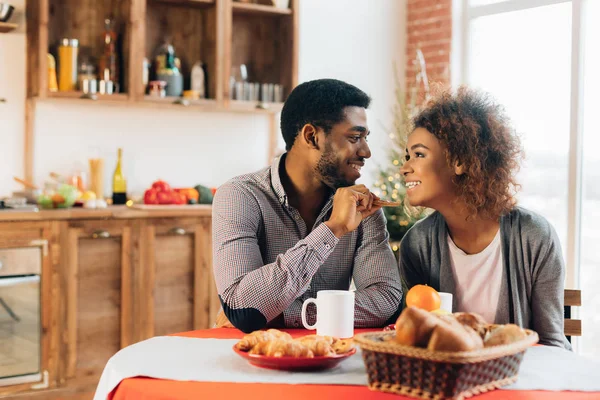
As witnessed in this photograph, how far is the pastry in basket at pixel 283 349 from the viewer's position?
1.47 metres

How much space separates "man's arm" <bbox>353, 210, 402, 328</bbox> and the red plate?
0.53 m

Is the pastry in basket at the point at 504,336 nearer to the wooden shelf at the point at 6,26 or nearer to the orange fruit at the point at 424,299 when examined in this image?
the orange fruit at the point at 424,299

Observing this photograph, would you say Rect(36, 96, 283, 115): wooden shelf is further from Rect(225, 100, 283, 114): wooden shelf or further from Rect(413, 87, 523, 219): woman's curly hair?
Rect(413, 87, 523, 219): woman's curly hair

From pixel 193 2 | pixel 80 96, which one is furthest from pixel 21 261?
pixel 193 2

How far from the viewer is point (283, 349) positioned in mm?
1479

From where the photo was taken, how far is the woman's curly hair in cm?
213

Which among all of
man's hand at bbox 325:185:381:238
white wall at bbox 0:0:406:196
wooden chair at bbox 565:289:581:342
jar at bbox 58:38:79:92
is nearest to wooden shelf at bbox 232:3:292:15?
white wall at bbox 0:0:406:196

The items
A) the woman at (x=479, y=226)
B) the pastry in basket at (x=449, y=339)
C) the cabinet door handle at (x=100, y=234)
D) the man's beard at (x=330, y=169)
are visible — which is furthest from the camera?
the cabinet door handle at (x=100, y=234)

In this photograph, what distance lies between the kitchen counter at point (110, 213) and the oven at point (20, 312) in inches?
5.1

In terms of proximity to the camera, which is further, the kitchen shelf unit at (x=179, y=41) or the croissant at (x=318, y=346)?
the kitchen shelf unit at (x=179, y=41)

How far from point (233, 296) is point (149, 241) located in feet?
7.18

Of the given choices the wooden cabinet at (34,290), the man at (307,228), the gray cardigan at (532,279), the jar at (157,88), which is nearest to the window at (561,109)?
the jar at (157,88)

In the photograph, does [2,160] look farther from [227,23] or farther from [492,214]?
[492,214]

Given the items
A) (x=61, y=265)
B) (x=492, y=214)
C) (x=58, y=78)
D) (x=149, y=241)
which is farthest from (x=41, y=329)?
(x=492, y=214)
